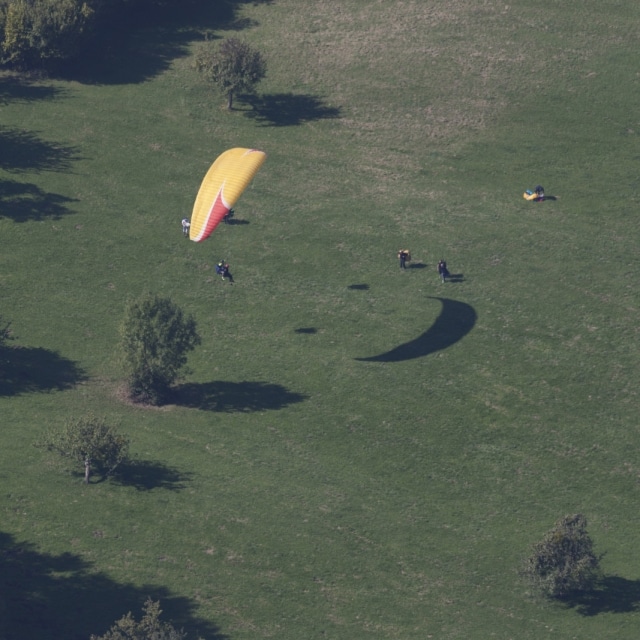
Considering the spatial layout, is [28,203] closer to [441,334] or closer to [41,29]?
[41,29]

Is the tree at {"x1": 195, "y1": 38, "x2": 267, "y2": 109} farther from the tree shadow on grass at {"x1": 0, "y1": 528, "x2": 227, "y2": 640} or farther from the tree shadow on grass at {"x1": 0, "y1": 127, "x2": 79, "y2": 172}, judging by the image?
the tree shadow on grass at {"x1": 0, "y1": 528, "x2": 227, "y2": 640}

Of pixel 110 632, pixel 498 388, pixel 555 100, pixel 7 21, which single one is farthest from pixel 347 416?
pixel 7 21

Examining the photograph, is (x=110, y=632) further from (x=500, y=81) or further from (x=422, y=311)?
(x=500, y=81)

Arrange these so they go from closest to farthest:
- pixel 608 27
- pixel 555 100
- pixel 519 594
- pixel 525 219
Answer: pixel 519 594
pixel 525 219
pixel 555 100
pixel 608 27

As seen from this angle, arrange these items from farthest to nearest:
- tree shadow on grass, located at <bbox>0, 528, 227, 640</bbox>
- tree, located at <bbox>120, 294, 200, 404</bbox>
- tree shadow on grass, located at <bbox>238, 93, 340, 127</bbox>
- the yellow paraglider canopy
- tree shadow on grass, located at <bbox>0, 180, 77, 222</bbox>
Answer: tree shadow on grass, located at <bbox>238, 93, 340, 127</bbox>, tree shadow on grass, located at <bbox>0, 180, 77, 222</bbox>, the yellow paraglider canopy, tree, located at <bbox>120, 294, 200, 404</bbox>, tree shadow on grass, located at <bbox>0, 528, 227, 640</bbox>

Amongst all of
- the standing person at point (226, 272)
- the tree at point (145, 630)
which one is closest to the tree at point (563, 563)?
the tree at point (145, 630)

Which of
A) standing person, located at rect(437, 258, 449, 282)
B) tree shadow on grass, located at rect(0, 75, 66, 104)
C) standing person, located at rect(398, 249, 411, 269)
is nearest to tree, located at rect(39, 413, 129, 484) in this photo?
standing person, located at rect(398, 249, 411, 269)
